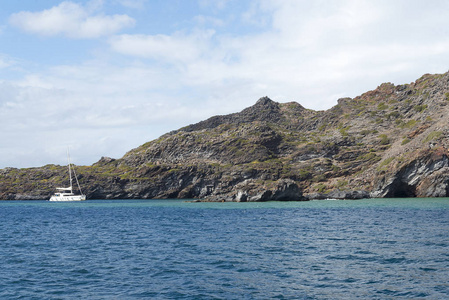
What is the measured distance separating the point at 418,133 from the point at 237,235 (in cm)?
14210

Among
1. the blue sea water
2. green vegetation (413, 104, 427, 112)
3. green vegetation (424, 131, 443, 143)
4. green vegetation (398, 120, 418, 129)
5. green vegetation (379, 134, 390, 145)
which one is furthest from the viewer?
green vegetation (413, 104, 427, 112)

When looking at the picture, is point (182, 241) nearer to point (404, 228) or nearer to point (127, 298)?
point (127, 298)

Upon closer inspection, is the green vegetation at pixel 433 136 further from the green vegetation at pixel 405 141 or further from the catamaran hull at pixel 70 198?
the catamaran hull at pixel 70 198

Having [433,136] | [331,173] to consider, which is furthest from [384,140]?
[433,136]

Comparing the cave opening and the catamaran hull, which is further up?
the cave opening

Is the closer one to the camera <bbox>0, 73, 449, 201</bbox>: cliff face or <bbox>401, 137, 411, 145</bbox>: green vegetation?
<bbox>0, 73, 449, 201</bbox>: cliff face

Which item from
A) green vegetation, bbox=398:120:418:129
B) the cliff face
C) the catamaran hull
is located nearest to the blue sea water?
the cliff face

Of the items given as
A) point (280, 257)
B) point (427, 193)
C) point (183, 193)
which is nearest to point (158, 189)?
point (183, 193)

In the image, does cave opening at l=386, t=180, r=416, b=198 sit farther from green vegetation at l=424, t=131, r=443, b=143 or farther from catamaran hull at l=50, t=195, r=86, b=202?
catamaran hull at l=50, t=195, r=86, b=202

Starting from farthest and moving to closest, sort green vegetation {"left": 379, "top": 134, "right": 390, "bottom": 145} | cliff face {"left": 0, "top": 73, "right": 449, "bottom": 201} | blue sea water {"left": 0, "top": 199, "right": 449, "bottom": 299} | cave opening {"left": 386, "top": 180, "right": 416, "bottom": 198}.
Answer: green vegetation {"left": 379, "top": 134, "right": 390, "bottom": 145}
cave opening {"left": 386, "top": 180, "right": 416, "bottom": 198}
cliff face {"left": 0, "top": 73, "right": 449, "bottom": 201}
blue sea water {"left": 0, "top": 199, "right": 449, "bottom": 299}

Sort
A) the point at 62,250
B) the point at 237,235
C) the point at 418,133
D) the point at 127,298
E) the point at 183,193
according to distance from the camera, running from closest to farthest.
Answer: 1. the point at 127,298
2. the point at 62,250
3. the point at 237,235
4. the point at 418,133
5. the point at 183,193

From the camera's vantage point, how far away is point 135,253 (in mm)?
37250

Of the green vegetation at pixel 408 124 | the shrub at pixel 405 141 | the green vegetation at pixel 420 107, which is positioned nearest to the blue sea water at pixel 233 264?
the shrub at pixel 405 141

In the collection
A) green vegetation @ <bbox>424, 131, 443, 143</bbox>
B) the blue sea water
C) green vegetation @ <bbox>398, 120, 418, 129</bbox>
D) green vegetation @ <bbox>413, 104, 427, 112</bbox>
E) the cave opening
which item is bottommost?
the blue sea water
